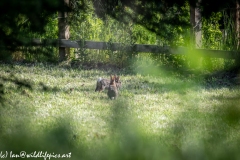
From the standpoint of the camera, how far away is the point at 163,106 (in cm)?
597

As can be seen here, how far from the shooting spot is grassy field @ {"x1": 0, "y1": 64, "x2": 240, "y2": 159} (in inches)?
72.7

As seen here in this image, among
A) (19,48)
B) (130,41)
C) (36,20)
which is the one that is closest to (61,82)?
(130,41)

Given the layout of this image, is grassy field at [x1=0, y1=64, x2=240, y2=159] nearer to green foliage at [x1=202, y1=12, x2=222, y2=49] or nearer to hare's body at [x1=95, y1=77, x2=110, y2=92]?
hare's body at [x1=95, y1=77, x2=110, y2=92]

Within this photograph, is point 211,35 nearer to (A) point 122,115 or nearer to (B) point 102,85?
(B) point 102,85

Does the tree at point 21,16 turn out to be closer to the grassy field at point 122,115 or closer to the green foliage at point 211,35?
the grassy field at point 122,115

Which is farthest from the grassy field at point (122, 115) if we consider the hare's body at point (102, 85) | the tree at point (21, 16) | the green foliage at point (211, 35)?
the green foliage at point (211, 35)

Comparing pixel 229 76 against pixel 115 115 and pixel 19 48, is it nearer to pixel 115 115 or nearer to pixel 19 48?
pixel 19 48

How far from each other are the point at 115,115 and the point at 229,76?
6.95 m

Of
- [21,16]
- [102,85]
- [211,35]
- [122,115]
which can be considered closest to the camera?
[122,115]

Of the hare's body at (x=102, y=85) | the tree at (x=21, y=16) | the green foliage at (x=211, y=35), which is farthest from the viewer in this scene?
the green foliage at (x=211, y=35)

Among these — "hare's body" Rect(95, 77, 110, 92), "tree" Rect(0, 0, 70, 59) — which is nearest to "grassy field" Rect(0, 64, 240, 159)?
"hare's body" Rect(95, 77, 110, 92)

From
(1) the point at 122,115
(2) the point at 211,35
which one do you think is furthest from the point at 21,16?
(2) the point at 211,35

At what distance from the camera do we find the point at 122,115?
1.71m

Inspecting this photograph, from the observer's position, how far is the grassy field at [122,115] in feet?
6.06
